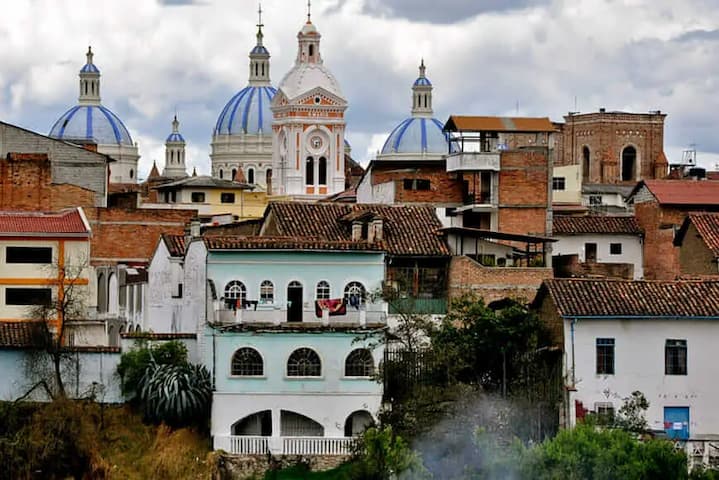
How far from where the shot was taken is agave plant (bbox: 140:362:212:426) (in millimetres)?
54594

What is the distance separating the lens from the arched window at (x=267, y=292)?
5622 centimetres

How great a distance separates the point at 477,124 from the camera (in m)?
74.0

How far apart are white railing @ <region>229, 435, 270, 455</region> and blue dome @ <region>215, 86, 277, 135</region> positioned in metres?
94.0

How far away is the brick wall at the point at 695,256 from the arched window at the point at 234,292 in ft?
55.4

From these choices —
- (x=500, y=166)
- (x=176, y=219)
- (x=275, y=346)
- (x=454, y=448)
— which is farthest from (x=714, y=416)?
(x=176, y=219)

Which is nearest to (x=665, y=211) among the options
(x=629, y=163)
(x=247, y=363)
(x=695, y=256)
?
(x=695, y=256)

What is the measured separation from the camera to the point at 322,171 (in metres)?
131

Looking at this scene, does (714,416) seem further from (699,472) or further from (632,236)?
(632,236)

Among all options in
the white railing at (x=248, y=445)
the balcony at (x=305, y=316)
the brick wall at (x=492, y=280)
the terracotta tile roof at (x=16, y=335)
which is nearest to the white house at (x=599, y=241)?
the brick wall at (x=492, y=280)

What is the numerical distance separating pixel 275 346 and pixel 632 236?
86.8ft

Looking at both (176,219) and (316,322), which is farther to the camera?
(176,219)

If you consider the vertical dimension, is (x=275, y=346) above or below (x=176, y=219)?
below

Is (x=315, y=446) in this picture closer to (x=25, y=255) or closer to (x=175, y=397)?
(x=175, y=397)

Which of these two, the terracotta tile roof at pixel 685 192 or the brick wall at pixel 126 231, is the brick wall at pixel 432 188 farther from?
the brick wall at pixel 126 231
